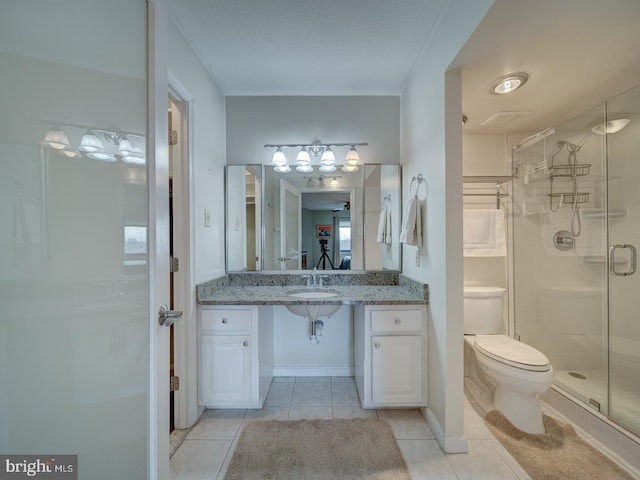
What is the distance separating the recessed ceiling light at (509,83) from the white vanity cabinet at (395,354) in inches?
55.7

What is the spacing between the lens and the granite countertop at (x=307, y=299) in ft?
5.96

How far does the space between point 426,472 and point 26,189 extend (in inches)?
75.9

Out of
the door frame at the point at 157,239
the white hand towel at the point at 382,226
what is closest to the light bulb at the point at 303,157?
the white hand towel at the point at 382,226

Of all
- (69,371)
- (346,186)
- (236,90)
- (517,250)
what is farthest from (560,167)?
(69,371)

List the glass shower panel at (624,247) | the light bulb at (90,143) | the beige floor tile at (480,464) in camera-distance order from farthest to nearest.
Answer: the glass shower panel at (624,247) < the beige floor tile at (480,464) < the light bulb at (90,143)

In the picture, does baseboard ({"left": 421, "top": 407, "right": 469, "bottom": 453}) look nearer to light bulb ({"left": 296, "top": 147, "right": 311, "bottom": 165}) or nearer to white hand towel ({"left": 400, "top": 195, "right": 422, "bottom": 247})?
white hand towel ({"left": 400, "top": 195, "right": 422, "bottom": 247})

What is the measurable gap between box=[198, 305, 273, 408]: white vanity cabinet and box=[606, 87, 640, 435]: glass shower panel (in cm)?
225

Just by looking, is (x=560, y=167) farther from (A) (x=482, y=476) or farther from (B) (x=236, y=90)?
(B) (x=236, y=90)

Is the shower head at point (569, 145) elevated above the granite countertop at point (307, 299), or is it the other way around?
the shower head at point (569, 145)

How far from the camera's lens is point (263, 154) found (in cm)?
238

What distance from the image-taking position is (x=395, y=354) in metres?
1.83

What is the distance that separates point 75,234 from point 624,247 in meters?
2.87

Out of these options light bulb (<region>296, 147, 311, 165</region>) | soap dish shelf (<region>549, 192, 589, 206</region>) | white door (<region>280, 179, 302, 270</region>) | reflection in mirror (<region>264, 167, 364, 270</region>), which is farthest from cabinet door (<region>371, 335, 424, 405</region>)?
soap dish shelf (<region>549, 192, 589, 206</region>)

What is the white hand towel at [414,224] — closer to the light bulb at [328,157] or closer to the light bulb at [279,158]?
the light bulb at [328,157]
